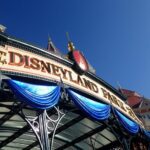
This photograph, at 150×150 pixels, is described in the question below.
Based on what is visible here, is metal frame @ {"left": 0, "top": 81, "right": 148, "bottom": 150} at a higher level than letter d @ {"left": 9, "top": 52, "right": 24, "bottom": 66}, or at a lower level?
lower

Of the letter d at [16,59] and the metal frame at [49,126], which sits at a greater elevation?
the letter d at [16,59]

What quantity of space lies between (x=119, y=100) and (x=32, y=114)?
6.18 metres

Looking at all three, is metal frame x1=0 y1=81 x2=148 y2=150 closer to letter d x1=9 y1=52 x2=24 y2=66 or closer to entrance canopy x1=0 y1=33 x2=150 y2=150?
entrance canopy x1=0 y1=33 x2=150 y2=150

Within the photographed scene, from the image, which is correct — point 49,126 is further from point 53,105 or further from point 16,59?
point 16,59

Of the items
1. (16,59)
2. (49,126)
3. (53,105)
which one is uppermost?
Answer: (16,59)

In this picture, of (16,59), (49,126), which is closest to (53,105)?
(16,59)

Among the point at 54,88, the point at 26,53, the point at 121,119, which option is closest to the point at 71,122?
the point at 121,119

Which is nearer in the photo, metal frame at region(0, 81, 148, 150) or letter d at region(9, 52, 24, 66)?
metal frame at region(0, 81, 148, 150)

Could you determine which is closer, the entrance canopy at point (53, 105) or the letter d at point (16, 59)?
the entrance canopy at point (53, 105)

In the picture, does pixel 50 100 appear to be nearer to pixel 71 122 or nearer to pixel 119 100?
pixel 71 122

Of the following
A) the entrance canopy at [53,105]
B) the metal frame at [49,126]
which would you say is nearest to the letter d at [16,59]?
the entrance canopy at [53,105]

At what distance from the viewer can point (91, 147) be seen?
1939 centimetres

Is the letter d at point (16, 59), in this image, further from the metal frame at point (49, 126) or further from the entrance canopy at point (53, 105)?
the metal frame at point (49, 126)

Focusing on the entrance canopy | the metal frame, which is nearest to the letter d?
the entrance canopy
